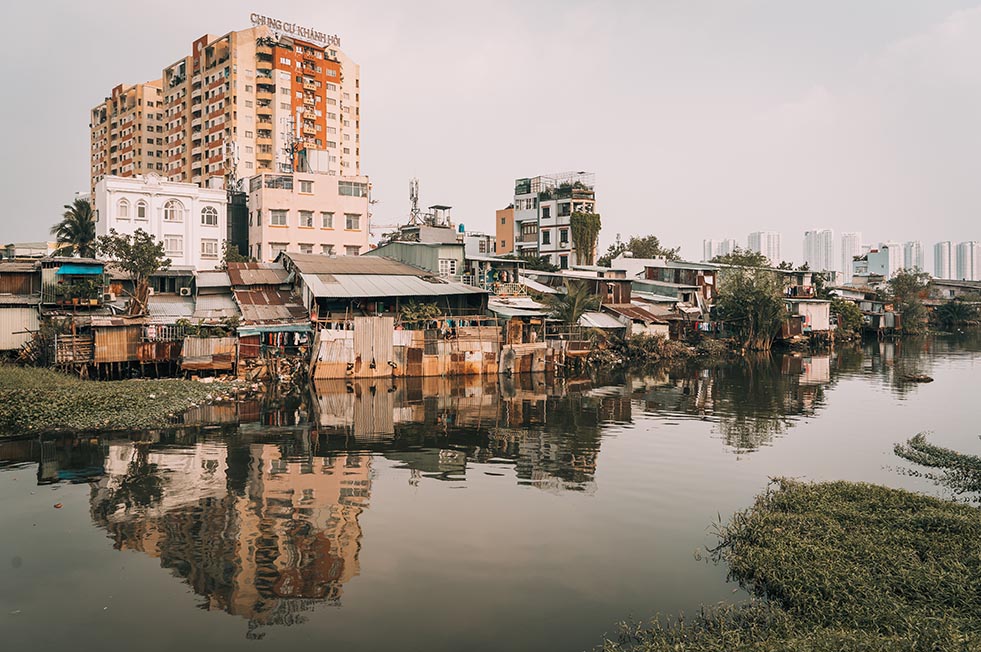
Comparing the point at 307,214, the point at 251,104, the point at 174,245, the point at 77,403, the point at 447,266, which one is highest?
the point at 251,104

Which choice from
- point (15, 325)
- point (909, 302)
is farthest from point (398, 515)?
point (909, 302)

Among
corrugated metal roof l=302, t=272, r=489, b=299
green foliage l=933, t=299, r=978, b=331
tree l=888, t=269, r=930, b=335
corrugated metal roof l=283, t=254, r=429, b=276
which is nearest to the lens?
corrugated metal roof l=302, t=272, r=489, b=299

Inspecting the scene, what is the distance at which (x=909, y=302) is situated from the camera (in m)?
77.1

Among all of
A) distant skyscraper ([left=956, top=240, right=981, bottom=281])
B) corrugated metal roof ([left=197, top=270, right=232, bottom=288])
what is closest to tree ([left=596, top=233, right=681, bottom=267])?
corrugated metal roof ([left=197, top=270, right=232, bottom=288])

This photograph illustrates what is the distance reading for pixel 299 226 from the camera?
5769 centimetres

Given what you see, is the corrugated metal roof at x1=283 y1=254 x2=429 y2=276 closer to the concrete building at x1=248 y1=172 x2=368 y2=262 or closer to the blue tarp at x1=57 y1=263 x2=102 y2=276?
the blue tarp at x1=57 y1=263 x2=102 y2=276

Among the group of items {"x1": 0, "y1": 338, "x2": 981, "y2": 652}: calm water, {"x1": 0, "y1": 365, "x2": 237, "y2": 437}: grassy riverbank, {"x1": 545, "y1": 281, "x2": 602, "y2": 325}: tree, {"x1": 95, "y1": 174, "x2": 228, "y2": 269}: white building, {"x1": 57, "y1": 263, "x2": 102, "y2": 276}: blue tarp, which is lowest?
{"x1": 0, "y1": 338, "x2": 981, "y2": 652}: calm water

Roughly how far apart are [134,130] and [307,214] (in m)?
58.8

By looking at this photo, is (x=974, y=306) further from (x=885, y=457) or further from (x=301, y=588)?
(x=301, y=588)

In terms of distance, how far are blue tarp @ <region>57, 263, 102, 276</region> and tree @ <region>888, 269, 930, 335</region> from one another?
7889 cm

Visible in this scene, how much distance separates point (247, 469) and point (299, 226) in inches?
1616

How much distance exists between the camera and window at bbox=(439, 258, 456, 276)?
46681mm

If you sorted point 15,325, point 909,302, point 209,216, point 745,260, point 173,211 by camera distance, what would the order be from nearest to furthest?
point 15,325
point 173,211
point 209,216
point 909,302
point 745,260

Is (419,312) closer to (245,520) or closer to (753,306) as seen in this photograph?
(245,520)
